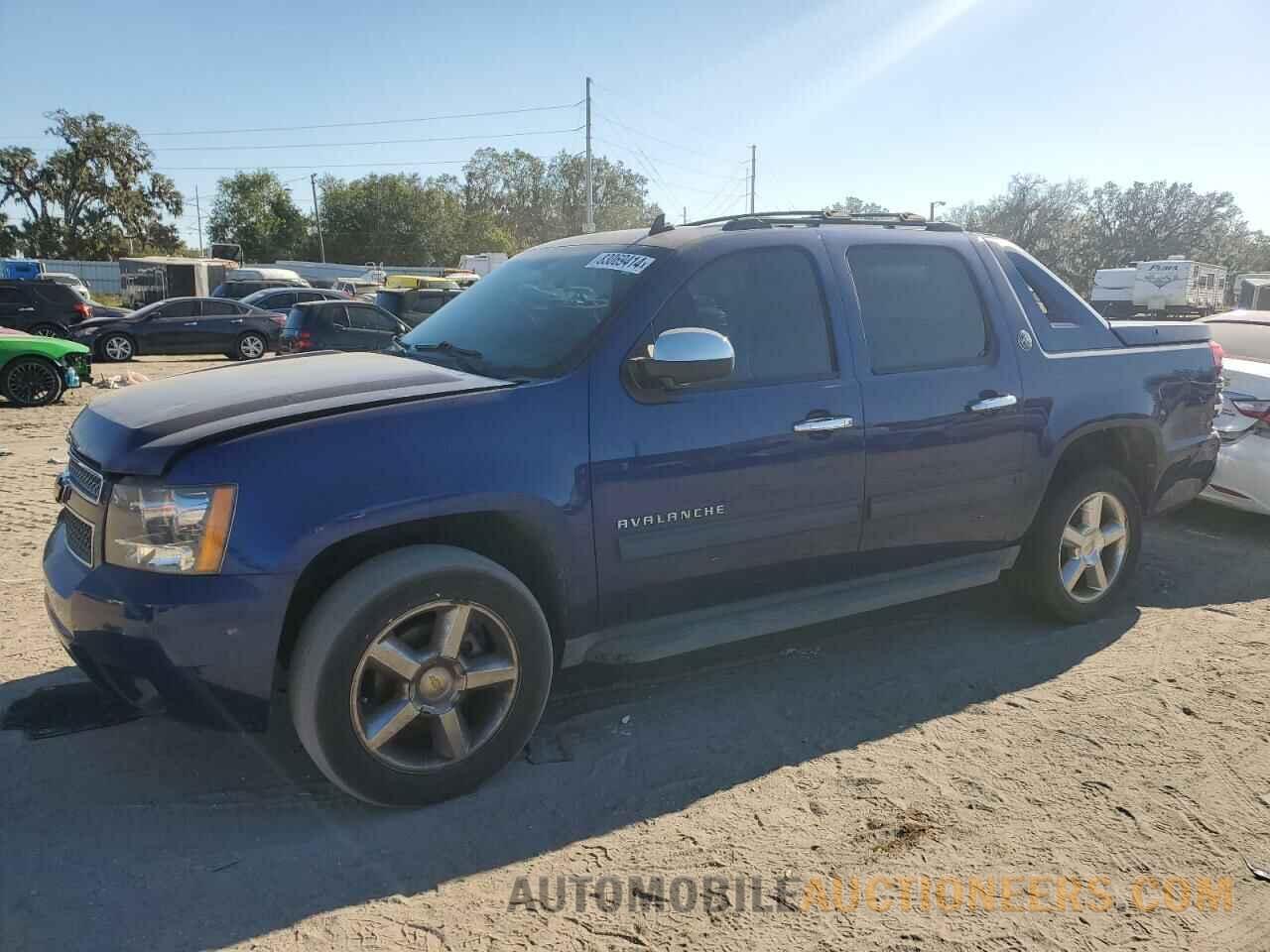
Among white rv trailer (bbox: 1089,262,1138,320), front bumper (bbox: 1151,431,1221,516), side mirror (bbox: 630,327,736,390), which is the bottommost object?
front bumper (bbox: 1151,431,1221,516)

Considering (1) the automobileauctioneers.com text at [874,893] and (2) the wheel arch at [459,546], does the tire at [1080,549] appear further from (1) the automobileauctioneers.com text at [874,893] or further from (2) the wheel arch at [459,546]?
(2) the wheel arch at [459,546]

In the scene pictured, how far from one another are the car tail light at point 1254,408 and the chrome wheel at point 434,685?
18.1 ft

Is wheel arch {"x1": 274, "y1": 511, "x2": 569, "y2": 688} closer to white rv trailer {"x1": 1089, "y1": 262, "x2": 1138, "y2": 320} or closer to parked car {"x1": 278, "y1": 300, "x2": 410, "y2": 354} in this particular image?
parked car {"x1": 278, "y1": 300, "x2": 410, "y2": 354}

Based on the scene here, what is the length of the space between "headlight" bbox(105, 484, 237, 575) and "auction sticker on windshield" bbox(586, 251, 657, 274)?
65.6 inches

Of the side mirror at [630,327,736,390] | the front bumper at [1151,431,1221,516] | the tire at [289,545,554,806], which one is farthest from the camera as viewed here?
the front bumper at [1151,431,1221,516]

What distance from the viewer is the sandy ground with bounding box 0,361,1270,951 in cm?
249

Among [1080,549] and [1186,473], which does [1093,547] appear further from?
[1186,473]

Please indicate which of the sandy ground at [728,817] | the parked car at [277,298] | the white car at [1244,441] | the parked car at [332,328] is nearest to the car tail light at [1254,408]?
the white car at [1244,441]

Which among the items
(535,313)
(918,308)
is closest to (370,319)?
(535,313)

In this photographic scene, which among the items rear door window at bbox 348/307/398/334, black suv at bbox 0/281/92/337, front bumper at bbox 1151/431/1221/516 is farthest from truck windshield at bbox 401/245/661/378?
black suv at bbox 0/281/92/337

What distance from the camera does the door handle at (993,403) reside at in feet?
13.2

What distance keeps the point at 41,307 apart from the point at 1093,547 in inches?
806

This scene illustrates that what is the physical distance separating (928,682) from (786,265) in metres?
1.88

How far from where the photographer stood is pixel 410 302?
1894 cm
